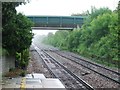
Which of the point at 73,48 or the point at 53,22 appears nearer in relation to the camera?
the point at 73,48

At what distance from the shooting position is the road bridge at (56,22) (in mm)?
92125

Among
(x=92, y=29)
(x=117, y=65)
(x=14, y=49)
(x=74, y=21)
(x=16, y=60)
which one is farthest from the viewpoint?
(x=74, y=21)

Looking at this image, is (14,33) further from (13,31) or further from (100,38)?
(100,38)

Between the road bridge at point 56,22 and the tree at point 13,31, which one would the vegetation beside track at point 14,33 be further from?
the road bridge at point 56,22

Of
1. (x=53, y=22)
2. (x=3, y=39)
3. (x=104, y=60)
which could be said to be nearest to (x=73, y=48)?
(x=53, y=22)

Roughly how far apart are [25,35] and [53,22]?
218ft

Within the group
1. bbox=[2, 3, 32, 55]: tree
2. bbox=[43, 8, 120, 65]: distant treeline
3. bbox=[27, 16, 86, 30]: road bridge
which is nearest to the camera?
bbox=[2, 3, 32, 55]: tree

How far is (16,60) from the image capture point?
30297 mm

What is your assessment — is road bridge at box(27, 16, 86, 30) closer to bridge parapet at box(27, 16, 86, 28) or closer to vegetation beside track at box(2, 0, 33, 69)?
bridge parapet at box(27, 16, 86, 28)

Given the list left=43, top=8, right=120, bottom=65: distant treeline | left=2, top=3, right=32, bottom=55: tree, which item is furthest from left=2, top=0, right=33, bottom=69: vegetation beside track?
left=43, top=8, right=120, bottom=65: distant treeline

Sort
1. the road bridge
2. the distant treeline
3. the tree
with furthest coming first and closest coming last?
1. the road bridge
2. the distant treeline
3. the tree

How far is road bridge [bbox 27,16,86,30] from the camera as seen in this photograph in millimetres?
92125

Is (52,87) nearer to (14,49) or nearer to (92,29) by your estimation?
(14,49)

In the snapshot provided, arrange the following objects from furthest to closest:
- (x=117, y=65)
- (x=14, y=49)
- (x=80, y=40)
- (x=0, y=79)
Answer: (x=80, y=40)
(x=117, y=65)
(x=14, y=49)
(x=0, y=79)
